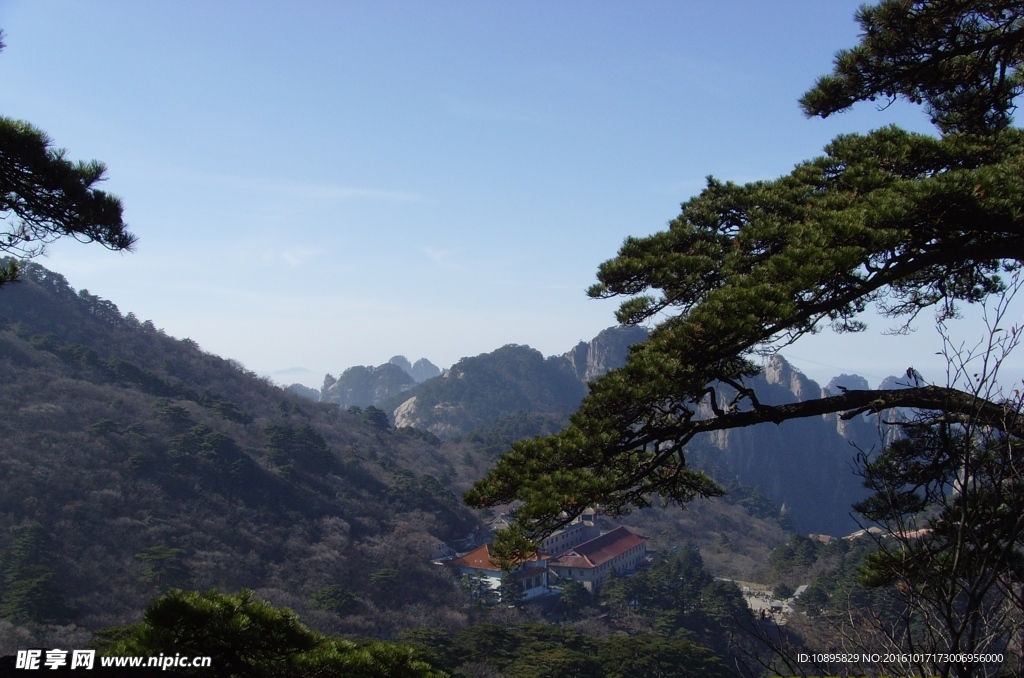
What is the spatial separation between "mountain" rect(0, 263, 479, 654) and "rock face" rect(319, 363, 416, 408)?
8339 cm

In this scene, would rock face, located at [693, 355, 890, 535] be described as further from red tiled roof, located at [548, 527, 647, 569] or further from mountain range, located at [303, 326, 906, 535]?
red tiled roof, located at [548, 527, 647, 569]

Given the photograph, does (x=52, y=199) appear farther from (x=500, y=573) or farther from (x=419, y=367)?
(x=419, y=367)

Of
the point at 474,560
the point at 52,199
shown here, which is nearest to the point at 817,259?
the point at 52,199

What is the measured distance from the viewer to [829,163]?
5.89 metres

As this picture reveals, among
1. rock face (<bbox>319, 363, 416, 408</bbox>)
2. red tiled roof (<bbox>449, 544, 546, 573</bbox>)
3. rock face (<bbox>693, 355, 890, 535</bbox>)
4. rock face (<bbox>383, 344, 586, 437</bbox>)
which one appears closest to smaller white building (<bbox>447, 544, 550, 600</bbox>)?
red tiled roof (<bbox>449, 544, 546, 573</bbox>)

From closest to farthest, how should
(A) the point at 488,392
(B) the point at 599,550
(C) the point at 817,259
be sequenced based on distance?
(C) the point at 817,259 < (B) the point at 599,550 < (A) the point at 488,392

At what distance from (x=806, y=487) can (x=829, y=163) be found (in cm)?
9183

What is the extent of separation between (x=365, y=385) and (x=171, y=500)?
108 m

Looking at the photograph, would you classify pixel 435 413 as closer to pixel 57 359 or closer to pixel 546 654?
pixel 57 359

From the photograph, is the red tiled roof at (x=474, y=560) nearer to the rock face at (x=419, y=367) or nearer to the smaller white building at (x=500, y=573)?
the smaller white building at (x=500, y=573)

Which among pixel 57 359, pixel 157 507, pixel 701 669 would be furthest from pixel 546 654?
pixel 57 359

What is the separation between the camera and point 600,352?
106m

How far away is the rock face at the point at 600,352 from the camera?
342 ft

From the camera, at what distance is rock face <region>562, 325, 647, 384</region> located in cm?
10438
